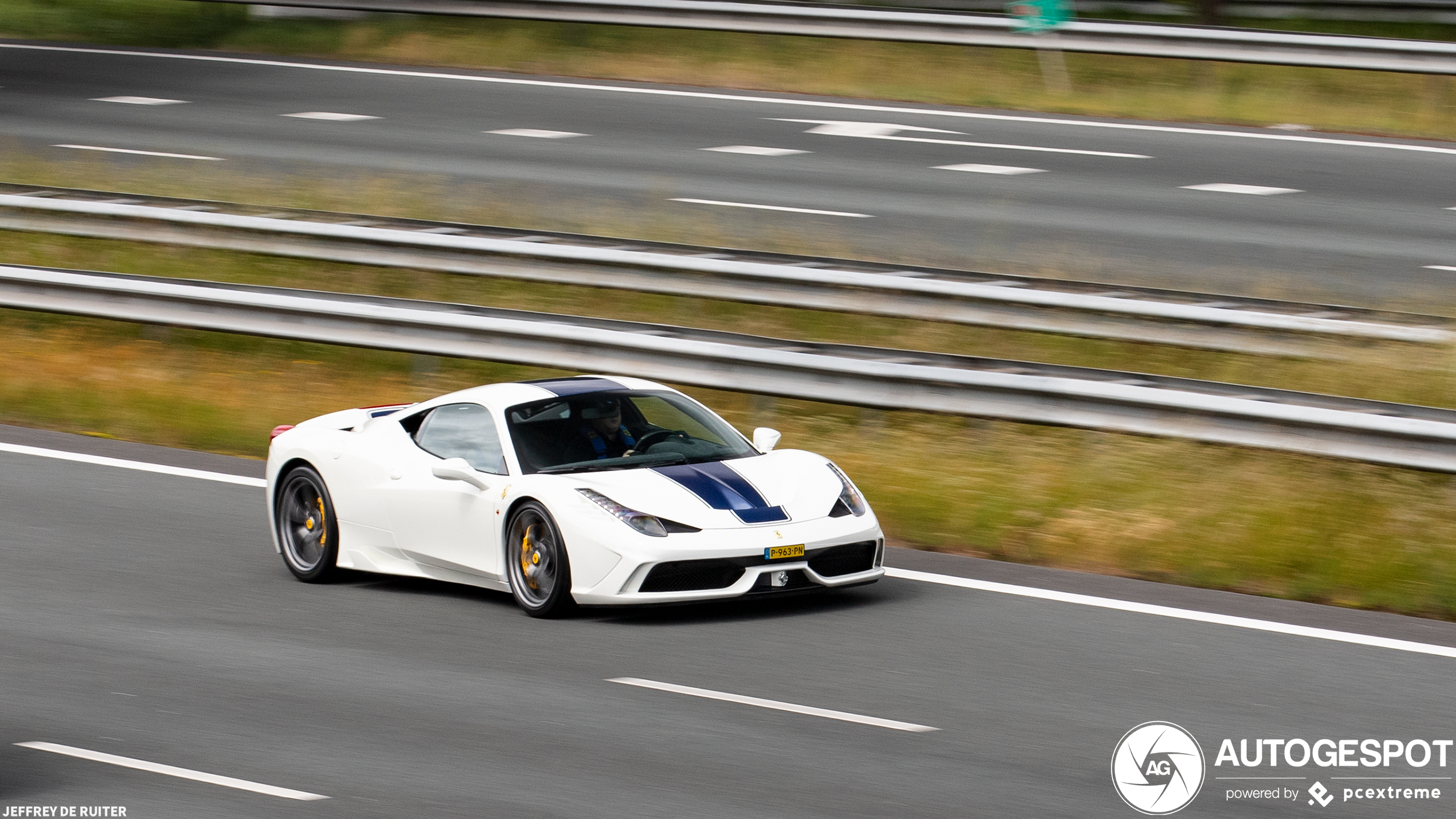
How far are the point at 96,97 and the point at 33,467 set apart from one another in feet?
41.8

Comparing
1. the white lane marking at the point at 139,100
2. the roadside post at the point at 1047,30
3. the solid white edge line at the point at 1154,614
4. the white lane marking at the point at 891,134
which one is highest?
the roadside post at the point at 1047,30

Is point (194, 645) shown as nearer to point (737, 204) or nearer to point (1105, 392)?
point (1105, 392)

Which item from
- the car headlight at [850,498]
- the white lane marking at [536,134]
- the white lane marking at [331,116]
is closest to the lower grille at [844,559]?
the car headlight at [850,498]

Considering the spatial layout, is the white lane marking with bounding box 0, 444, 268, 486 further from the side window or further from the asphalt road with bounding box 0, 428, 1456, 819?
the side window

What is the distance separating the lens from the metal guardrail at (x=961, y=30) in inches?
841

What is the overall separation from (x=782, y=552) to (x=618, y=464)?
109 cm

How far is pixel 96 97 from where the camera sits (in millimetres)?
25203

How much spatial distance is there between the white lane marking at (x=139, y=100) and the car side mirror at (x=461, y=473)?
52.1 feet

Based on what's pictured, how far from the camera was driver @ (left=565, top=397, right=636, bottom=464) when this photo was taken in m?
10.2

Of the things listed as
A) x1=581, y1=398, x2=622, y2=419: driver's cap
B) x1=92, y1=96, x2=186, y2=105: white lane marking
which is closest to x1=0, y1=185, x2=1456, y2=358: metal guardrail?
x1=581, y1=398, x2=622, y2=419: driver's cap

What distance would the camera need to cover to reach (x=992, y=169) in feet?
66.8

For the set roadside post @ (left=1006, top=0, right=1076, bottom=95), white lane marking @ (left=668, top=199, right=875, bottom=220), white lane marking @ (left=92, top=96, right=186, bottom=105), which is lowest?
white lane marking @ (left=668, top=199, right=875, bottom=220)

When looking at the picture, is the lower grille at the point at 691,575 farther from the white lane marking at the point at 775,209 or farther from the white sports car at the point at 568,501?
the white lane marking at the point at 775,209

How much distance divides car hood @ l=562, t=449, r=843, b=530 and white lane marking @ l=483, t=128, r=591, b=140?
12703mm
